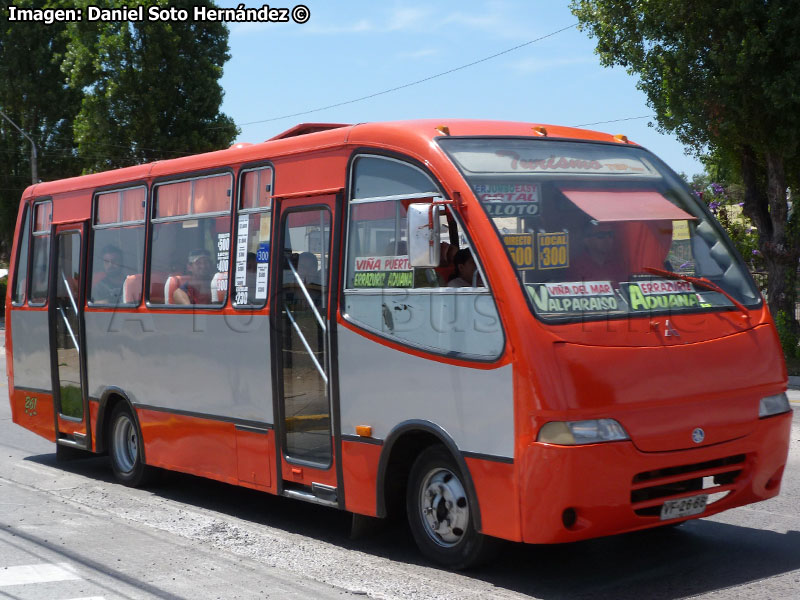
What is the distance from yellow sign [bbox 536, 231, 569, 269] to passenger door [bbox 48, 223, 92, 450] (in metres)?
6.17

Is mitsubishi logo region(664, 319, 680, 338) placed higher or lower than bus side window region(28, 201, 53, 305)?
lower

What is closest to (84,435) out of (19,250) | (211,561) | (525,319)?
(19,250)

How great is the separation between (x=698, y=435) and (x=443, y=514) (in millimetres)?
1597

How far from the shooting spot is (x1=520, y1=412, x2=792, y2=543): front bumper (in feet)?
19.0

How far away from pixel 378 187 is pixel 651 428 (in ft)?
7.98

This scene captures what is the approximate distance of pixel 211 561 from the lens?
707 cm

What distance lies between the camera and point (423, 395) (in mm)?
6676

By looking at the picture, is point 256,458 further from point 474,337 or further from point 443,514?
point 474,337

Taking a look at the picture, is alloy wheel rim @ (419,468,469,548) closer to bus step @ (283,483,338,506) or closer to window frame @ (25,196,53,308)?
bus step @ (283,483,338,506)

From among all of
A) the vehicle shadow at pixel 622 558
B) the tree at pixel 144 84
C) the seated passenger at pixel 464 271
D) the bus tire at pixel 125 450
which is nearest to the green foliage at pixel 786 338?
the vehicle shadow at pixel 622 558

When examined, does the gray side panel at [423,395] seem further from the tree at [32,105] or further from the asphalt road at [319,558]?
the tree at [32,105]

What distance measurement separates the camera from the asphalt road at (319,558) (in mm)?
6219

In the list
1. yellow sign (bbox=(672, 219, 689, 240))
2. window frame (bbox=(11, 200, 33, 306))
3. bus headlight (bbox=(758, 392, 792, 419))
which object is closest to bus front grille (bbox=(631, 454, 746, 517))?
bus headlight (bbox=(758, 392, 792, 419))

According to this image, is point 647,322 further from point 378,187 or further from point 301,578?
point 301,578
